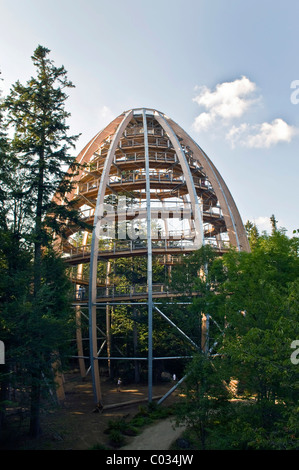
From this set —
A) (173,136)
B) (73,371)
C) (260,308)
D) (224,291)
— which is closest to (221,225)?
(173,136)

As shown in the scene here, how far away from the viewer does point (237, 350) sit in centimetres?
805

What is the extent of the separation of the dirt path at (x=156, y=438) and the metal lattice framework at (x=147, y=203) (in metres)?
3.20

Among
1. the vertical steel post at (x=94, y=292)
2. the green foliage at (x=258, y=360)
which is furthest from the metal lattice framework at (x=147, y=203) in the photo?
the green foliage at (x=258, y=360)

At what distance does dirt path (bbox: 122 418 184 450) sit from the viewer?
1309 cm

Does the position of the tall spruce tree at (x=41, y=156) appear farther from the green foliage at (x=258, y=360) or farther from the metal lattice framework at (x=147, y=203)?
the green foliage at (x=258, y=360)

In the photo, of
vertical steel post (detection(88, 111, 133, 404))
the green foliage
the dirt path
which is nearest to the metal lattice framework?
vertical steel post (detection(88, 111, 133, 404))

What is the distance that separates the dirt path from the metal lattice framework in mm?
3200

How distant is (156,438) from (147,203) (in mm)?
13430

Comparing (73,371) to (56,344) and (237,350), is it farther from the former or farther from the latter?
(237,350)

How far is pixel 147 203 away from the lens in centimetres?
1972

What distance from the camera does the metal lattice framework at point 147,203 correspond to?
1981cm

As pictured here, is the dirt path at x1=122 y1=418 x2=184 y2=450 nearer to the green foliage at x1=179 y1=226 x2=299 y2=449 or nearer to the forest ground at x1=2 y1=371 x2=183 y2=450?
the forest ground at x1=2 y1=371 x2=183 y2=450

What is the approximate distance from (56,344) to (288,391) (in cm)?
1040

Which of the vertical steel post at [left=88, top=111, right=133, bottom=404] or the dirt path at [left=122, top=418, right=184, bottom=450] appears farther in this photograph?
the vertical steel post at [left=88, top=111, right=133, bottom=404]
